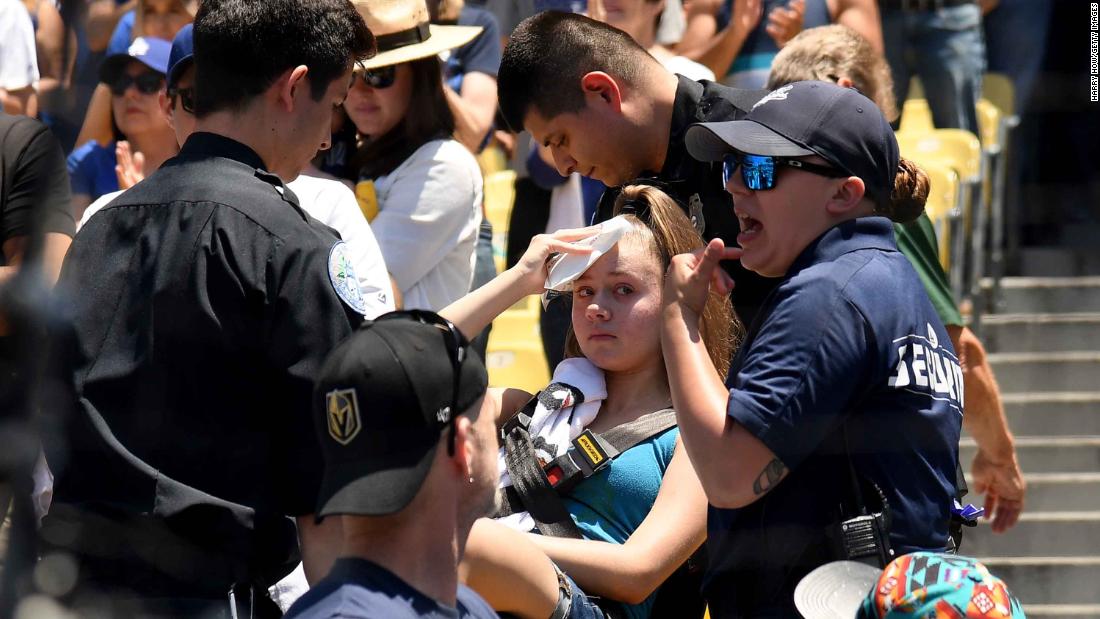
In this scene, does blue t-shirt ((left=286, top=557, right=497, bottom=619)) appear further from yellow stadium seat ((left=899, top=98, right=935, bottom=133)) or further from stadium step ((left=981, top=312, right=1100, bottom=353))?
yellow stadium seat ((left=899, top=98, right=935, bottom=133))

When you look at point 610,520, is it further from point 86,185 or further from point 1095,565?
point 1095,565

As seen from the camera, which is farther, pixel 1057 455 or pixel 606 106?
pixel 1057 455

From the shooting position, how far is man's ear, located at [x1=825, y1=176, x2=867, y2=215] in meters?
2.15

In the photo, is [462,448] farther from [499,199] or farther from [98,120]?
[499,199]

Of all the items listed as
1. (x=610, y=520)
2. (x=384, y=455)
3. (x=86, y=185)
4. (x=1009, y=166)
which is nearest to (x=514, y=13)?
(x=86, y=185)

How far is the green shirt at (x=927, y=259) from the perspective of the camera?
3160 millimetres

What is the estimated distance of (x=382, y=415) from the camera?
162 cm

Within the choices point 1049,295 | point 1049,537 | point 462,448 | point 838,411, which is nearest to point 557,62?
point 838,411

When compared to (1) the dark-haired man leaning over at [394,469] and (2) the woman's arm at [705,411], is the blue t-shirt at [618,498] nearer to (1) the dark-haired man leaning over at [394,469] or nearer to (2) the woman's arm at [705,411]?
(2) the woman's arm at [705,411]

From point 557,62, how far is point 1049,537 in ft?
9.27

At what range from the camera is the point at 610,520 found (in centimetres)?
269

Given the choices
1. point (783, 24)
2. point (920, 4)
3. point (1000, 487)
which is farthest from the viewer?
point (920, 4)

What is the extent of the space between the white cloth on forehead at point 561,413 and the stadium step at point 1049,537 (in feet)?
8.40

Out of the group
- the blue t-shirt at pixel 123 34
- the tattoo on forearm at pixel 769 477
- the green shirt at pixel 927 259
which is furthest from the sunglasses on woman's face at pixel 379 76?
the tattoo on forearm at pixel 769 477
